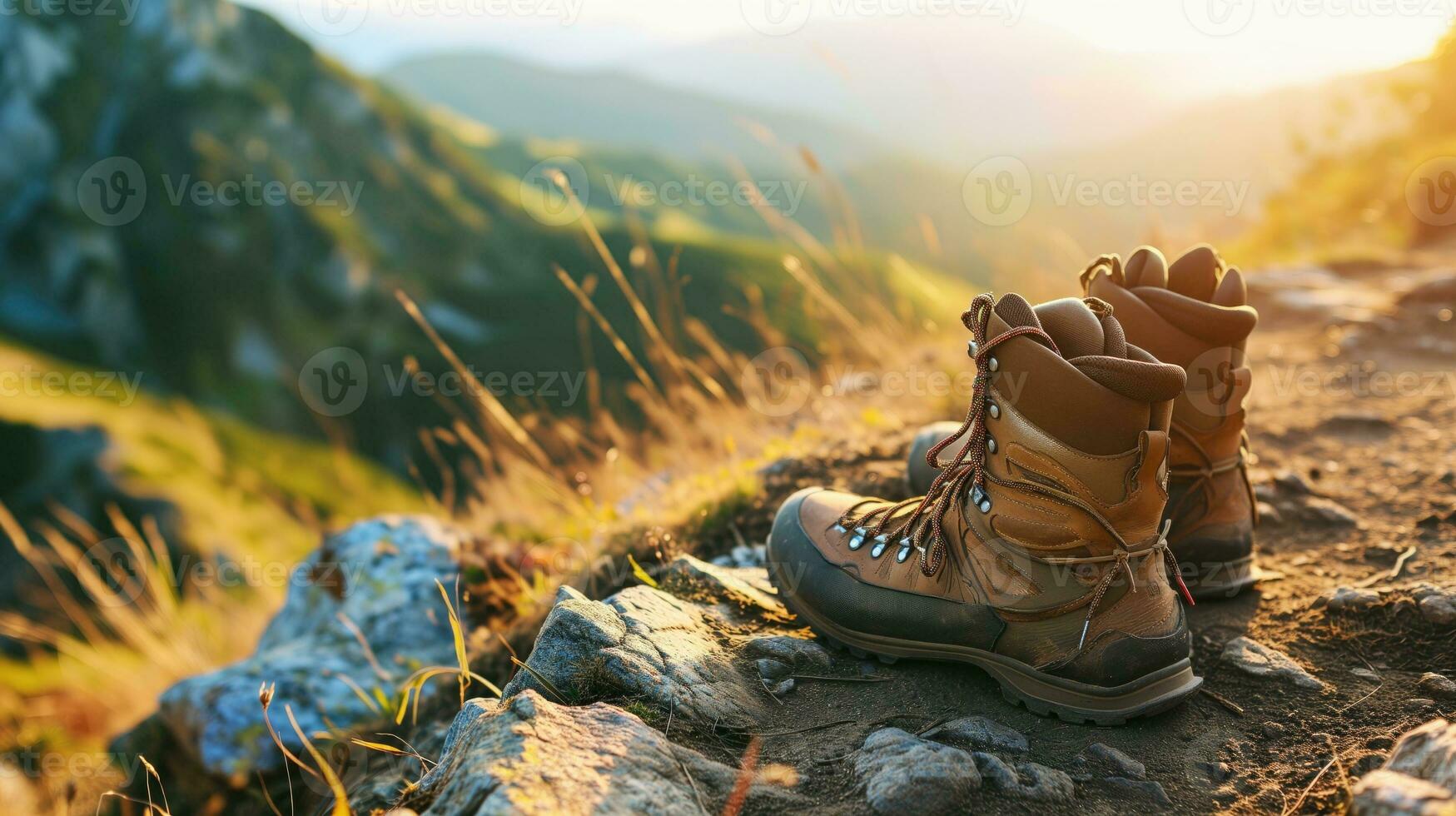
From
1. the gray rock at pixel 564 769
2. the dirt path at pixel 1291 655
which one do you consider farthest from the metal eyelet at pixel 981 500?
the gray rock at pixel 564 769

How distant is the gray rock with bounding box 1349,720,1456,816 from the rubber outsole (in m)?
0.49

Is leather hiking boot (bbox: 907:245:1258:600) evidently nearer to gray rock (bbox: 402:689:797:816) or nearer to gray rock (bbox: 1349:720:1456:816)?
gray rock (bbox: 1349:720:1456:816)

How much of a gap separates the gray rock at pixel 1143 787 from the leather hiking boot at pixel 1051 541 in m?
0.23

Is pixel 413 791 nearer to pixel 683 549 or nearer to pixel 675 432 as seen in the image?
pixel 683 549

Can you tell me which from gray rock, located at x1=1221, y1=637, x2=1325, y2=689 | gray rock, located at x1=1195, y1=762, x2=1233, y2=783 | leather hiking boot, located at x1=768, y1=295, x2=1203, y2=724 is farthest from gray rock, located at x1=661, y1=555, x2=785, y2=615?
gray rock, located at x1=1221, y1=637, x2=1325, y2=689

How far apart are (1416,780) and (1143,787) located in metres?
0.51

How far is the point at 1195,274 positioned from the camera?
278 cm

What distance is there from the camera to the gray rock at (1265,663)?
7.32 ft

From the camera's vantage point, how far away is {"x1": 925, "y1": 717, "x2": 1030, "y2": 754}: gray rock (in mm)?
1961

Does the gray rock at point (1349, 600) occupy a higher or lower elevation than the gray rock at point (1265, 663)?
higher

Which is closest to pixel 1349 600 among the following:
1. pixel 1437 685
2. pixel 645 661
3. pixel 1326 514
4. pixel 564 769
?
pixel 1437 685

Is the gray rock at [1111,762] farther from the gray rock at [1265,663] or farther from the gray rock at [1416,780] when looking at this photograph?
the gray rock at [1265,663]

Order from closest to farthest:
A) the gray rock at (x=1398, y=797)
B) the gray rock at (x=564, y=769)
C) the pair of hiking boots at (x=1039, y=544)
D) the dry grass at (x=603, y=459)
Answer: the gray rock at (x=1398, y=797)
the gray rock at (x=564, y=769)
the pair of hiking boots at (x=1039, y=544)
the dry grass at (x=603, y=459)

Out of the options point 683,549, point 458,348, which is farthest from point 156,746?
point 458,348
